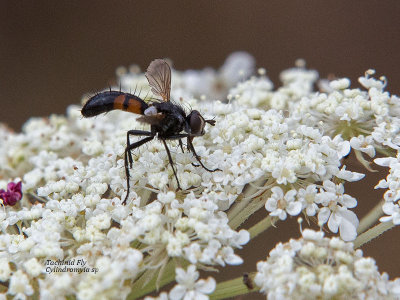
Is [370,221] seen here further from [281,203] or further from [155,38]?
[155,38]

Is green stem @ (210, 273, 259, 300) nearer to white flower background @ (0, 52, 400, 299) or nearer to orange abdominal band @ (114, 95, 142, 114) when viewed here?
white flower background @ (0, 52, 400, 299)

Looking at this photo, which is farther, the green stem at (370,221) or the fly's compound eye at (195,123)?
the green stem at (370,221)

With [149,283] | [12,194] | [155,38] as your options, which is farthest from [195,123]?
[155,38]

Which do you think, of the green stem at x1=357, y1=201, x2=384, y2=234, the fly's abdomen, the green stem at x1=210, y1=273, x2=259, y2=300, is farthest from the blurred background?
the green stem at x1=210, y1=273, x2=259, y2=300

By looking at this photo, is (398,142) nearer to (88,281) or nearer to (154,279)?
(154,279)

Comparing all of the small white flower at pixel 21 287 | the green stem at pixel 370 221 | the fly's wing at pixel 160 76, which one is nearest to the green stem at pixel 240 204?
the green stem at pixel 370 221

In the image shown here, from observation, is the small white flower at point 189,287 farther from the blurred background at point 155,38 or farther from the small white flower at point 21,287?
the blurred background at point 155,38
